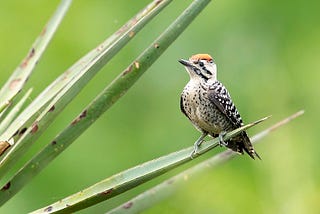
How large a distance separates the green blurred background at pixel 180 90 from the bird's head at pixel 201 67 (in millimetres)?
1269

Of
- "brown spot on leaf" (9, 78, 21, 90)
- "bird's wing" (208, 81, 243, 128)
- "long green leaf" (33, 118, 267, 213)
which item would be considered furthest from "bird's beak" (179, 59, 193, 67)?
"long green leaf" (33, 118, 267, 213)

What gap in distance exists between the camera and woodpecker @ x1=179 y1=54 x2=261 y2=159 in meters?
4.45

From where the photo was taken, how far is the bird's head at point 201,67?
4.30 m

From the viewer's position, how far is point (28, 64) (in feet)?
12.0

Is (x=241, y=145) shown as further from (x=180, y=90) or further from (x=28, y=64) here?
(x=180, y=90)

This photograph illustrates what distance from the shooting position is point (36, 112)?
326 centimetres

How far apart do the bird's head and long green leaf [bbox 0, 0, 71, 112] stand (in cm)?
75

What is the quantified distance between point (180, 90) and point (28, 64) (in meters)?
3.60

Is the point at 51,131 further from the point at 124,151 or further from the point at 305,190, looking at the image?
the point at 305,190

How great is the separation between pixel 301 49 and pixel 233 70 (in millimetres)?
1193

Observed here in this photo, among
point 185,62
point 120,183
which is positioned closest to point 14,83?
point 120,183

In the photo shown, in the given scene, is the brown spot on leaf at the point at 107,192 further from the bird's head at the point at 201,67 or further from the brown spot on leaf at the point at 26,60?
the bird's head at the point at 201,67

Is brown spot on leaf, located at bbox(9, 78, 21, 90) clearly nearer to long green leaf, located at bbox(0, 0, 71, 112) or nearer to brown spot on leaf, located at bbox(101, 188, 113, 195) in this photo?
long green leaf, located at bbox(0, 0, 71, 112)

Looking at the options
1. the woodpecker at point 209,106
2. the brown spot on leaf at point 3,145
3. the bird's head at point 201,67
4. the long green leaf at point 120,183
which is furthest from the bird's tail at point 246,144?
the brown spot on leaf at point 3,145
